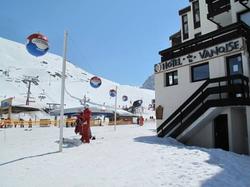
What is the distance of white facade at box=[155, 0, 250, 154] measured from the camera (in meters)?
13.9

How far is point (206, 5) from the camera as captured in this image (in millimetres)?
21531

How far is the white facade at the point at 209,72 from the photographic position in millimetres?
13875

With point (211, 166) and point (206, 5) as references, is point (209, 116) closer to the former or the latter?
point (211, 166)

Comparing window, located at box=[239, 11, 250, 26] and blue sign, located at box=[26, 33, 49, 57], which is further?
window, located at box=[239, 11, 250, 26]

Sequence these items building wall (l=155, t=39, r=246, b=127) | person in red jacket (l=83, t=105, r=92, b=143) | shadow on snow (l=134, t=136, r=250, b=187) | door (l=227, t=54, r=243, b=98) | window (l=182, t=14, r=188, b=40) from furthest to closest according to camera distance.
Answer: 1. window (l=182, t=14, r=188, b=40)
2. person in red jacket (l=83, t=105, r=92, b=143)
3. building wall (l=155, t=39, r=246, b=127)
4. door (l=227, t=54, r=243, b=98)
5. shadow on snow (l=134, t=136, r=250, b=187)

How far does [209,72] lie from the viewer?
15.4 m

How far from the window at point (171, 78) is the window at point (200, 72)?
1.57 meters

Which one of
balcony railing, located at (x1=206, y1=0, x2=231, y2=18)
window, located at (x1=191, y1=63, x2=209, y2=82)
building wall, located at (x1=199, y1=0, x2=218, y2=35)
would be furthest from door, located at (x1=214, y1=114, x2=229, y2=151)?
building wall, located at (x1=199, y1=0, x2=218, y2=35)

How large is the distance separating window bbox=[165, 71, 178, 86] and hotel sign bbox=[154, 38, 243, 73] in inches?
18.4

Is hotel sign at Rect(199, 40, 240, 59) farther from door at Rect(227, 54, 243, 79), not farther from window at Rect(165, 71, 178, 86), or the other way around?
window at Rect(165, 71, 178, 86)

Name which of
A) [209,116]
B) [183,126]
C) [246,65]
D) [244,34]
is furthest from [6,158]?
[244,34]

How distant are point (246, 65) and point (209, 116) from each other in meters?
3.38

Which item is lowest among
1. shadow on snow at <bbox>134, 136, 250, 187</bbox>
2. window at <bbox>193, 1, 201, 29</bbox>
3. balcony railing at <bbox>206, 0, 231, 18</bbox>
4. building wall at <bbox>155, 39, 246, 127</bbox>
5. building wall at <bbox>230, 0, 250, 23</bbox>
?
shadow on snow at <bbox>134, 136, 250, 187</bbox>

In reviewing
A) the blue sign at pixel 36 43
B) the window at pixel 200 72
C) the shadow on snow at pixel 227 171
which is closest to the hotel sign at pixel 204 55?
the window at pixel 200 72
